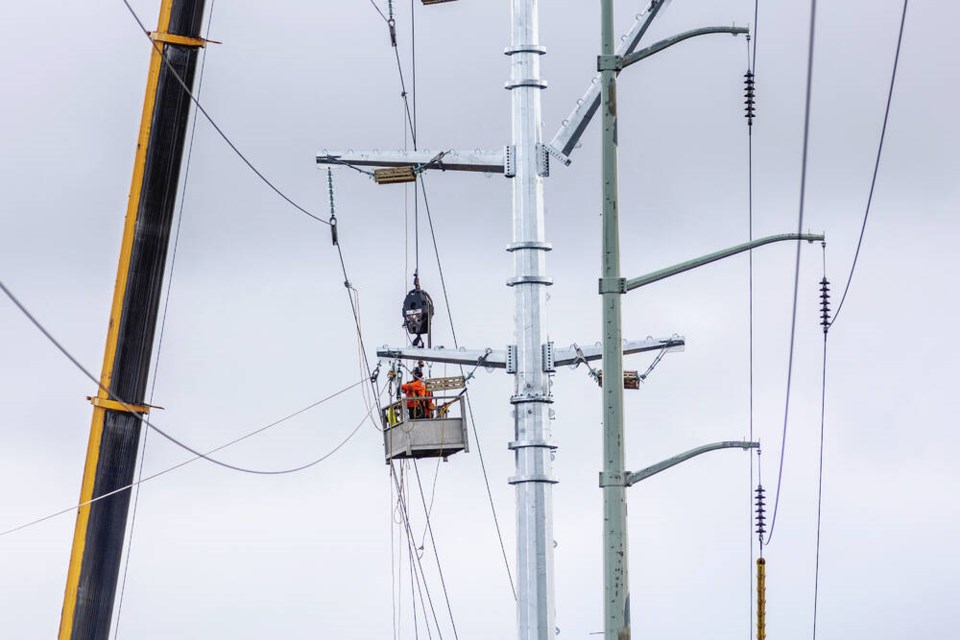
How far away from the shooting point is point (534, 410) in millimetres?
42188

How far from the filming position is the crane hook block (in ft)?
A: 158

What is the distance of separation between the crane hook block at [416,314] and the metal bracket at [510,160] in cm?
569

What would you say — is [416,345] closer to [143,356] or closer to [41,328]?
[143,356]

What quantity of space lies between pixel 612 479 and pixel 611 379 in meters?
1.18

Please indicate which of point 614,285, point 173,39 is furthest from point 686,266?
point 173,39

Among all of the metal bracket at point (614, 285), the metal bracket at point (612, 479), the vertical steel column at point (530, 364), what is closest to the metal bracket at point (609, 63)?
the metal bracket at point (614, 285)

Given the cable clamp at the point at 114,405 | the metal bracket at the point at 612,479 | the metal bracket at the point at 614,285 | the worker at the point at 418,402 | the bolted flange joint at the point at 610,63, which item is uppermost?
the worker at the point at 418,402

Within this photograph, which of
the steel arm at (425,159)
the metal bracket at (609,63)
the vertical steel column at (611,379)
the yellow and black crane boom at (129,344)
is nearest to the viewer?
the vertical steel column at (611,379)

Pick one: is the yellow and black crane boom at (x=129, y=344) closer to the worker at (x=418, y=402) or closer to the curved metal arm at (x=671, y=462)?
the worker at (x=418, y=402)

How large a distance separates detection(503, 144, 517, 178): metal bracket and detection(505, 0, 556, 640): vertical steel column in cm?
6

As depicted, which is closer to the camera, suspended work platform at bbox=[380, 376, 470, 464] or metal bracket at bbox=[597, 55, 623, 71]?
metal bracket at bbox=[597, 55, 623, 71]

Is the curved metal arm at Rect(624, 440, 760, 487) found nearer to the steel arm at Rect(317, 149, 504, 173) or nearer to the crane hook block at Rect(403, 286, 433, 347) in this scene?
the steel arm at Rect(317, 149, 504, 173)

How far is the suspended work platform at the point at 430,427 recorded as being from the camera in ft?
154

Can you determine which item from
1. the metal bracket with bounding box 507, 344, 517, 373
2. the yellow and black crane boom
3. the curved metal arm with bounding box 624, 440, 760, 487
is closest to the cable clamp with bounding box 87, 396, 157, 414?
the yellow and black crane boom
